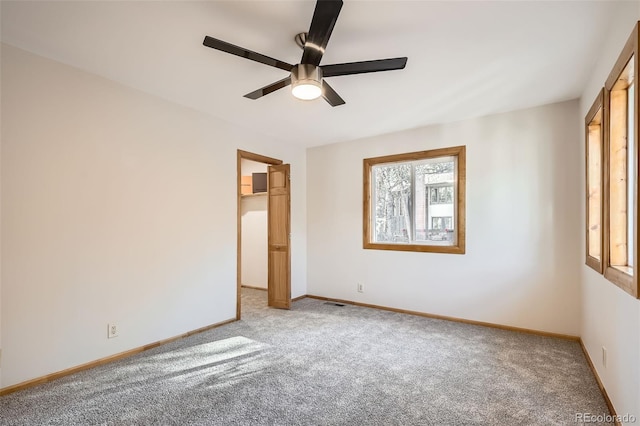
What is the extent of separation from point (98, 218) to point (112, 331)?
1014mm

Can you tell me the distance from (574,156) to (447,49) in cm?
206

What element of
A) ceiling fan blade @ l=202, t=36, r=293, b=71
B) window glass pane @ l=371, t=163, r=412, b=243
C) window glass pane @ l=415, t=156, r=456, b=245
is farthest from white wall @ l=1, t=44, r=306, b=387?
window glass pane @ l=415, t=156, r=456, b=245

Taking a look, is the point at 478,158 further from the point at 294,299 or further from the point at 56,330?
the point at 56,330

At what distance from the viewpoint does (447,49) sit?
7.70 feet

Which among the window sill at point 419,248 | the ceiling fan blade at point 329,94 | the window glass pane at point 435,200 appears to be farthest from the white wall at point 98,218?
the window glass pane at point 435,200

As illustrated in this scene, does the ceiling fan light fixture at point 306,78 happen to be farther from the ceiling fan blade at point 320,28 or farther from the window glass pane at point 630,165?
the window glass pane at point 630,165

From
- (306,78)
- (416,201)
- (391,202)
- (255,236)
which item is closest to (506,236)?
(416,201)

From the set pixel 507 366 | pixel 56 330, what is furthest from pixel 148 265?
pixel 507 366

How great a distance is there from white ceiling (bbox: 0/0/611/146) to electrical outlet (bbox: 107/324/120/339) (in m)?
2.21

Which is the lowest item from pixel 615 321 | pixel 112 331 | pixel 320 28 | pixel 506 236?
pixel 112 331

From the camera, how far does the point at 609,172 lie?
2.18 m

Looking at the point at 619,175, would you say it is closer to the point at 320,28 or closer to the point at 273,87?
the point at 320,28

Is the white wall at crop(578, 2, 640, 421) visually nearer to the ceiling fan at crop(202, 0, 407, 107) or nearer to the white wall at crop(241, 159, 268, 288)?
the ceiling fan at crop(202, 0, 407, 107)

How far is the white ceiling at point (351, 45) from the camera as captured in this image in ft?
6.34
